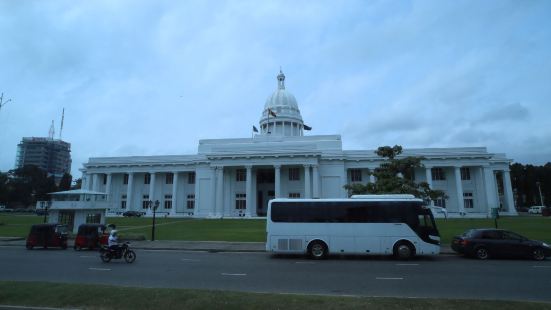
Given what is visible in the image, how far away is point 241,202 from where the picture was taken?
6191 cm

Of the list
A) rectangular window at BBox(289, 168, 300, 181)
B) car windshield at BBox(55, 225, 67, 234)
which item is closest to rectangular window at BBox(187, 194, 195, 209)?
rectangular window at BBox(289, 168, 300, 181)

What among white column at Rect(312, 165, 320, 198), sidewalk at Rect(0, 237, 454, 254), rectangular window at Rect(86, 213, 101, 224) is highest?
white column at Rect(312, 165, 320, 198)

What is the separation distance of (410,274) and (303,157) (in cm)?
4343

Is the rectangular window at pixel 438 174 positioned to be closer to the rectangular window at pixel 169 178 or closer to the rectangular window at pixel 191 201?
the rectangular window at pixel 191 201

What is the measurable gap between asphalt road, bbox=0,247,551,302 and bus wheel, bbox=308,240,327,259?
2.16 feet

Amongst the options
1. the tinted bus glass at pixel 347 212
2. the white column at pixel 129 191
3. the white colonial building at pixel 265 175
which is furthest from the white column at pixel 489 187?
the white column at pixel 129 191

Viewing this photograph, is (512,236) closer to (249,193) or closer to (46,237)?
(46,237)

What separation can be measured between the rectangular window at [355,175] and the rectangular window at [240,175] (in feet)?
64.0

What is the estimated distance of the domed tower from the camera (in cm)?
7369

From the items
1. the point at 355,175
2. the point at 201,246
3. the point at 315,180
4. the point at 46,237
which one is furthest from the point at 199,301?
the point at 355,175

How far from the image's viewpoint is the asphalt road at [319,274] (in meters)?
10.5

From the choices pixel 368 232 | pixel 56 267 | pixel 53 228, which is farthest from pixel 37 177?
pixel 368 232

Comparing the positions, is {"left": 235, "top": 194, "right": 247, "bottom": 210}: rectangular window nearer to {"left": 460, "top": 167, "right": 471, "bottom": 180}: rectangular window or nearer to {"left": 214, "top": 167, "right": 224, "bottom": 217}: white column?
{"left": 214, "top": 167, "right": 224, "bottom": 217}: white column

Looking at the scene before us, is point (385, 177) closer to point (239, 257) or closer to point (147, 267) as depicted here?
point (239, 257)
